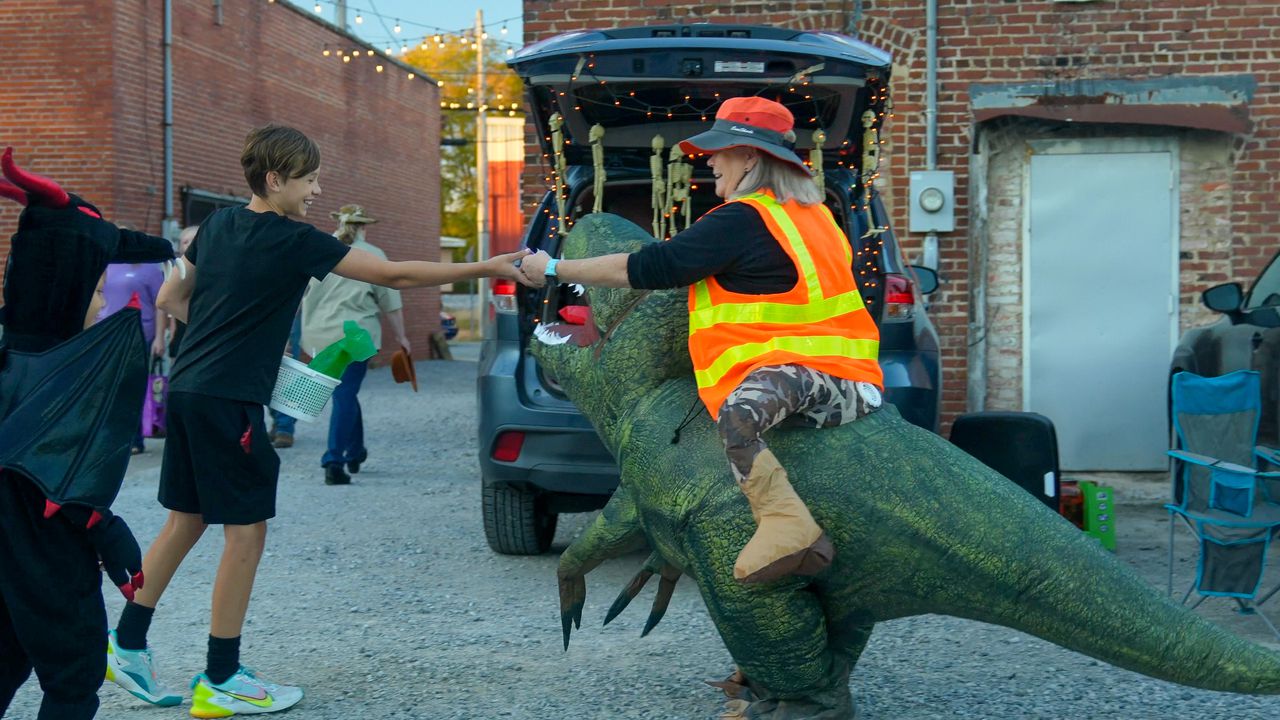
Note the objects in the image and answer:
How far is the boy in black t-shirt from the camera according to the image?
13.8 ft

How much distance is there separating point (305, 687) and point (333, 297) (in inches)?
193

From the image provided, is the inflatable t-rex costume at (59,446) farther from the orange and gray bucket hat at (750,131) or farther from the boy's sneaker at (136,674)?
the orange and gray bucket hat at (750,131)

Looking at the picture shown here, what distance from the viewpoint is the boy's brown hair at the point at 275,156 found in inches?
167

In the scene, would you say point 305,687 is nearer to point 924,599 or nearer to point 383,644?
point 383,644

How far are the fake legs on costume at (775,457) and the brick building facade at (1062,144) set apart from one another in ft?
21.2

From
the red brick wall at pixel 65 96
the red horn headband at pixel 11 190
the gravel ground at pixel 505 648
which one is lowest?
the gravel ground at pixel 505 648

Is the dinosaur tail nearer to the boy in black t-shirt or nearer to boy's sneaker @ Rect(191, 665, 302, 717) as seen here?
the boy in black t-shirt

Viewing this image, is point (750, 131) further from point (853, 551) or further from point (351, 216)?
point (351, 216)

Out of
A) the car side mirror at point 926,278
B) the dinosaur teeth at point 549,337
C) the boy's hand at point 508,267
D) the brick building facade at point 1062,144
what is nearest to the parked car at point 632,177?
the car side mirror at point 926,278

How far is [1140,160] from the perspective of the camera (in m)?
9.46

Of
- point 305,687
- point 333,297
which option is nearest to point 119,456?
point 305,687

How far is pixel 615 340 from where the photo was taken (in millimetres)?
4082

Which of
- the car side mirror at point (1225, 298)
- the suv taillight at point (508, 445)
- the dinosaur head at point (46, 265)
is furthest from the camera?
the car side mirror at point (1225, 298)

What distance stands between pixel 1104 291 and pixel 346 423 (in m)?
5.18
